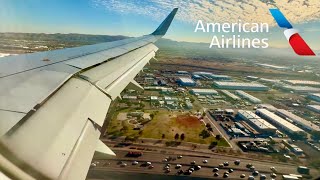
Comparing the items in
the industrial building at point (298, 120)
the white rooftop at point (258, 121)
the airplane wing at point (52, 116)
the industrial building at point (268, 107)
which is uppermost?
the airplane wing at point (52, 116)

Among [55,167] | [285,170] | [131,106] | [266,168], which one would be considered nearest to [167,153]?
[266,168]

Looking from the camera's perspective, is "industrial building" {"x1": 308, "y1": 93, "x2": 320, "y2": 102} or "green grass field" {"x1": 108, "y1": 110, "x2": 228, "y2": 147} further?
"industrial building" {"x1": 308, "y1": 93, "x2": 320, "y2": 102}

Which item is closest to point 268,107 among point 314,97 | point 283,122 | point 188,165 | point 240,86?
point 283,122

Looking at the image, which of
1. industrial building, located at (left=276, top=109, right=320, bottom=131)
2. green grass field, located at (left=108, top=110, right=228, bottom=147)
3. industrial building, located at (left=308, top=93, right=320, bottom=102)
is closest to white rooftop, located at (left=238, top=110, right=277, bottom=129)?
industrial building, located at (left=276, top=109, right=320, bottom=131)

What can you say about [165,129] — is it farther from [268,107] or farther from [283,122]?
[268,107]

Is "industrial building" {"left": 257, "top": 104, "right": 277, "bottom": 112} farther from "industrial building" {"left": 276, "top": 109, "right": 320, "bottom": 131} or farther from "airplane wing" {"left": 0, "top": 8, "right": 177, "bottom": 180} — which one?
"airplane wing" {"left": 0, "top": 8, "right": 177, "bottom": 180}

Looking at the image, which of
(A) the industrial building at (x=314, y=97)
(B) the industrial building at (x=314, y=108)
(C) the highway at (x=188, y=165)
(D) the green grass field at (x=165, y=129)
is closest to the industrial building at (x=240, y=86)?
(A) the industrial building at (x=314, y=97)

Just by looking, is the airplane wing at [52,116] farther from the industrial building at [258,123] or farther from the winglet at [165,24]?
the industrial building at [258,123]
